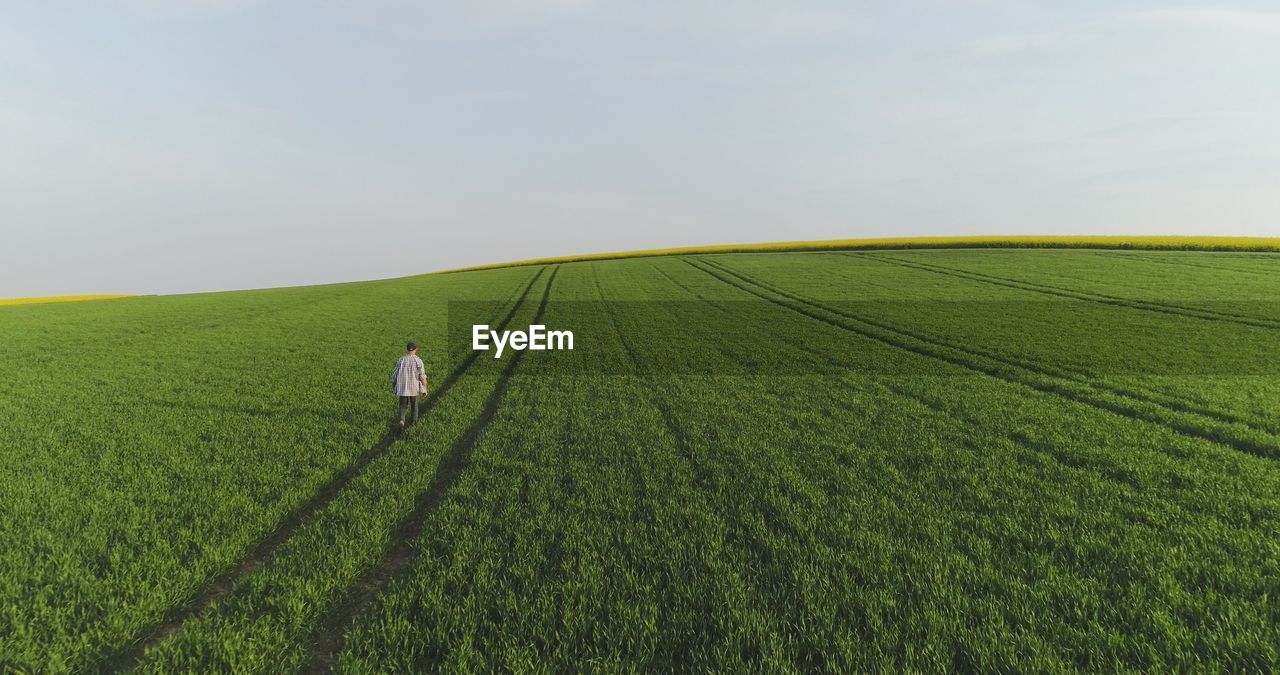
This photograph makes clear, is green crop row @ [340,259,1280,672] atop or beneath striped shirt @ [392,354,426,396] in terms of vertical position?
beneath

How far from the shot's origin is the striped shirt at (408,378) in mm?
11922

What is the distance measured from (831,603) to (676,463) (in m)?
4.45

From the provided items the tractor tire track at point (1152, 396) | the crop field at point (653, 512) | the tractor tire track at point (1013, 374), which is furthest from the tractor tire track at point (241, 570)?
the tractor tire track at point (1152, 396)

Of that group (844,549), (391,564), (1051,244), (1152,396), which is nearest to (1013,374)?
(1152,396)

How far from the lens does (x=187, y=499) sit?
8.06 meters

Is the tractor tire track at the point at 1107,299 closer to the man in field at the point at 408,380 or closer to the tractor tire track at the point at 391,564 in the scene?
the tractor tire track at the point at 391,564

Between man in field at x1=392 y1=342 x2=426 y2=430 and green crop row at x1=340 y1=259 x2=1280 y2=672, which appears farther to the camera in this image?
man in field at x1=392 y1=342 x2=426 y2=430

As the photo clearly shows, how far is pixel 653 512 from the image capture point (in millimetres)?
7777

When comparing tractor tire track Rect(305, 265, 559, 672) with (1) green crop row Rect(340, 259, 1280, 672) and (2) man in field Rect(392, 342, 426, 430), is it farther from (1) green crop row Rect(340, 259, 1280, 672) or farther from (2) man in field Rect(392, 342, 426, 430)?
(2) man in field Rect(392, 342, 426, 430)

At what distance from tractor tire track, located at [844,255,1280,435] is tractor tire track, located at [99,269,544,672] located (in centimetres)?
1888

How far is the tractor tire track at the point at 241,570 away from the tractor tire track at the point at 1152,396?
18879mm

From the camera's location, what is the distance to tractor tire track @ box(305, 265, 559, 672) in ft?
17.4

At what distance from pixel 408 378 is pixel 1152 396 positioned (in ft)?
63.7

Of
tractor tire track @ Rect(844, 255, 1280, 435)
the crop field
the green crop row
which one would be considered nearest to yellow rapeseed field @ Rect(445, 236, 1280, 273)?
the crop field
